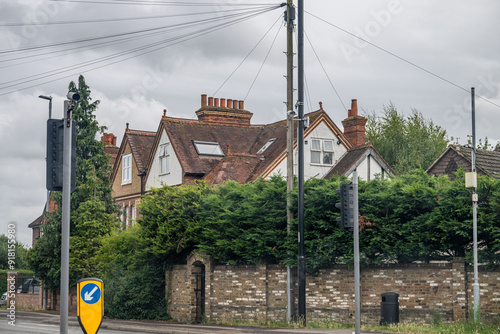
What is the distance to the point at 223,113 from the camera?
44844mm

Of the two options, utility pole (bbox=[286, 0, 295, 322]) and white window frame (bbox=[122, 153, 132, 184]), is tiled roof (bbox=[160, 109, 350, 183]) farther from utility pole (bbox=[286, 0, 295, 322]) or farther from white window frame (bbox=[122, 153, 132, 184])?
utility pole (bbox=[286, 0, 295, 322])

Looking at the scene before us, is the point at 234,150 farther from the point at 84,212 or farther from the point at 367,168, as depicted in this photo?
the point at 84,212

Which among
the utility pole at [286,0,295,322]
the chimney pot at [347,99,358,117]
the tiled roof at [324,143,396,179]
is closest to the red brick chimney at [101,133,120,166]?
the chimney pot at [347,99,358,117]

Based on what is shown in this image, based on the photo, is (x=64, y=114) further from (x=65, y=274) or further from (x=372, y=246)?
(x=372, y=246)

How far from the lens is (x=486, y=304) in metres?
19.1

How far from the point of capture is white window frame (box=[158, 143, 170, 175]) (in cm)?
4112

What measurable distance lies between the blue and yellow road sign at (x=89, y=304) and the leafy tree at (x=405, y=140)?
1823 inches

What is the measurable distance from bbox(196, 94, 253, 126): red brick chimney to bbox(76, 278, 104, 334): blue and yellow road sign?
111 ft

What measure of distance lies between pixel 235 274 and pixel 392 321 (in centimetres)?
704

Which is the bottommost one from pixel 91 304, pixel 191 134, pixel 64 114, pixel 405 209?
pixel 91 304

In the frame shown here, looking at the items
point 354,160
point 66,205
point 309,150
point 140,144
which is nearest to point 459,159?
point 354,160

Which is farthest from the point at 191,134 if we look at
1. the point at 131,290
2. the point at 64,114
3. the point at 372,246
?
the point at 64,114

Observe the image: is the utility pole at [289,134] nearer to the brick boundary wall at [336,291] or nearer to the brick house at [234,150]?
the brick boundary wall at [336,291]

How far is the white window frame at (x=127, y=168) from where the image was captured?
4609 cm
